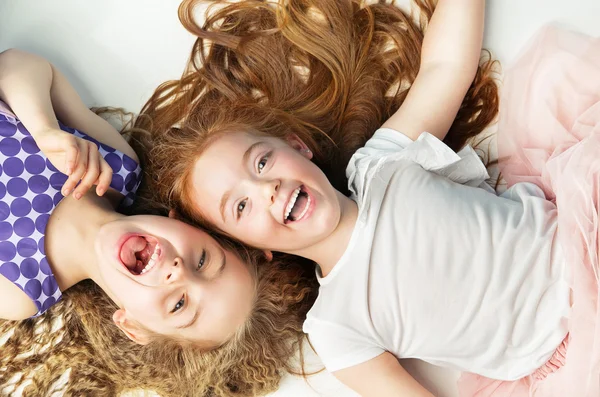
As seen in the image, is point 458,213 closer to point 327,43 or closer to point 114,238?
point 327,43

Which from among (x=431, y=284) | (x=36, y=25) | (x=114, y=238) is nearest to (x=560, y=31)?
(x=431, y=284)

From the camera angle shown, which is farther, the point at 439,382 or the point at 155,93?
the point at 155,93

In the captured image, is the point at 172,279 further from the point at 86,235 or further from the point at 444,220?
the point at 444,220

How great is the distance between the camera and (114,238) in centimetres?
124

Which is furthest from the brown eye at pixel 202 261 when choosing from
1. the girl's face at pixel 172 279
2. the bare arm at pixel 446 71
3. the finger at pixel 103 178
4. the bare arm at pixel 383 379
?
the bare arm at pixel 446 71

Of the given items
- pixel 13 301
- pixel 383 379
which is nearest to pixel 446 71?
pixel 383 379

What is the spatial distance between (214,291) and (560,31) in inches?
32.8

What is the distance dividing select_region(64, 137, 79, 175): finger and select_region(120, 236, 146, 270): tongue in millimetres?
166

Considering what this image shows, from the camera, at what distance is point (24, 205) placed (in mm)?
1352

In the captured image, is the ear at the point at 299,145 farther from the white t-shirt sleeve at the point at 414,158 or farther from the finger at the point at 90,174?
the finger at the point at 90,174

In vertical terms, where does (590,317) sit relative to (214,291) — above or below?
above

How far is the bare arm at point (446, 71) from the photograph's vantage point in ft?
4.35

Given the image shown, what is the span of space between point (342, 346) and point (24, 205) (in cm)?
69

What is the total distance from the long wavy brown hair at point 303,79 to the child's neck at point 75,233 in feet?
0.47
